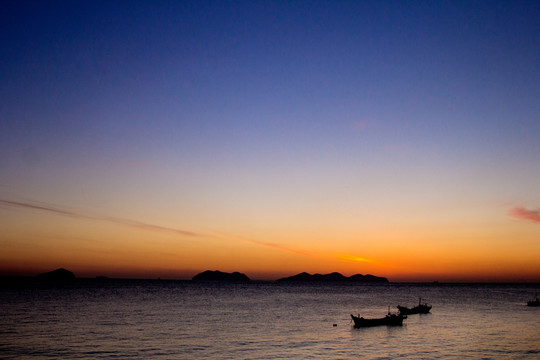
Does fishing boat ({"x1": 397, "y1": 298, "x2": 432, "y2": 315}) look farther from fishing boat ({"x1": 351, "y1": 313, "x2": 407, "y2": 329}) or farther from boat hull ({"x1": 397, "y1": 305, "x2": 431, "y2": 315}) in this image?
fishing boat ({"x1": 351, "y1": 313, "x2": 407, "y2": 329})

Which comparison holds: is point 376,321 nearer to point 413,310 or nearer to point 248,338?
point 248,338

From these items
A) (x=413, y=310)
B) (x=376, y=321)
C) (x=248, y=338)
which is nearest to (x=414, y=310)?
(x=413, y=310)

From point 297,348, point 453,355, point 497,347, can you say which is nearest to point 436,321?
point 497,347

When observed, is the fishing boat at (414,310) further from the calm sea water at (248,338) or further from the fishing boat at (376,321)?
the fishing boat at (376,321)

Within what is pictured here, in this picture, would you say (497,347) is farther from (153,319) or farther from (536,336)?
(153,319)

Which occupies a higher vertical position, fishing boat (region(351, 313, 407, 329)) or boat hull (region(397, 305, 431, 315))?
fishing boat (region(351, 313, 407, 329))

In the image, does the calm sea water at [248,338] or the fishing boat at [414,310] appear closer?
the calm sea water at [248,338]

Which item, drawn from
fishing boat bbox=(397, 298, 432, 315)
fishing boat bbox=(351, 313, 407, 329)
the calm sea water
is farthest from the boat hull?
fishing boat bbox=(351, 313, 407, 329)

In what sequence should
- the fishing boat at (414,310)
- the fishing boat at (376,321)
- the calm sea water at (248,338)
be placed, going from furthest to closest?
the fishing boat at (414,310), the fishing boat at (376,321), the calm sea water at (248,338)

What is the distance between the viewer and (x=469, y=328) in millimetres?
54375

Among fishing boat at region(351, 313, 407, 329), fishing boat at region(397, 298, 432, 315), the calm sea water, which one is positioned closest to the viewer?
the calm sea water

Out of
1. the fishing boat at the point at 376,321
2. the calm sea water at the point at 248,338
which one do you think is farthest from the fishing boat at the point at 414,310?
the fishing boat at the point at 376,321

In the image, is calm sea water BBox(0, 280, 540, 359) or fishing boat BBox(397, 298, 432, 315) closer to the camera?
calm sea water BBox(0, 280, 540, 359)

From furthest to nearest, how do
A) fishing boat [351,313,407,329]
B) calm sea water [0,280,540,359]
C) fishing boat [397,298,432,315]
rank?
fishing boat [397,298,432,315] → fishing boat [351,313,407,329] → calm sea water [0,280,540,359]
